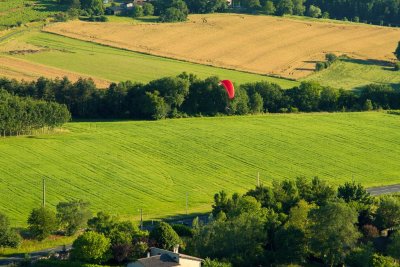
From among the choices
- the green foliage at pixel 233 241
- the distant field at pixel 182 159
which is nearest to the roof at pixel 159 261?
the green foliage at pixel 233 241

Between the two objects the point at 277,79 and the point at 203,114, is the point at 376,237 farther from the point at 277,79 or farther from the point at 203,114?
the point at 277,79

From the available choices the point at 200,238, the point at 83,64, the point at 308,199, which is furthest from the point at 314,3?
the point at 200,238

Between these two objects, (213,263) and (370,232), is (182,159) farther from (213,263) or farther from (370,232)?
(213,263)

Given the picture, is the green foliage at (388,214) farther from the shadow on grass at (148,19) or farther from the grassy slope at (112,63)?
the shadow on grass at (148,19)

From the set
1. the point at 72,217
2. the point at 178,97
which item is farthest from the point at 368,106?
the point at 72,217

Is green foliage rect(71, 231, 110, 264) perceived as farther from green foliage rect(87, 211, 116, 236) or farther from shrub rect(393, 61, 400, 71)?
shrub rect(393, 61, 400, 71)
